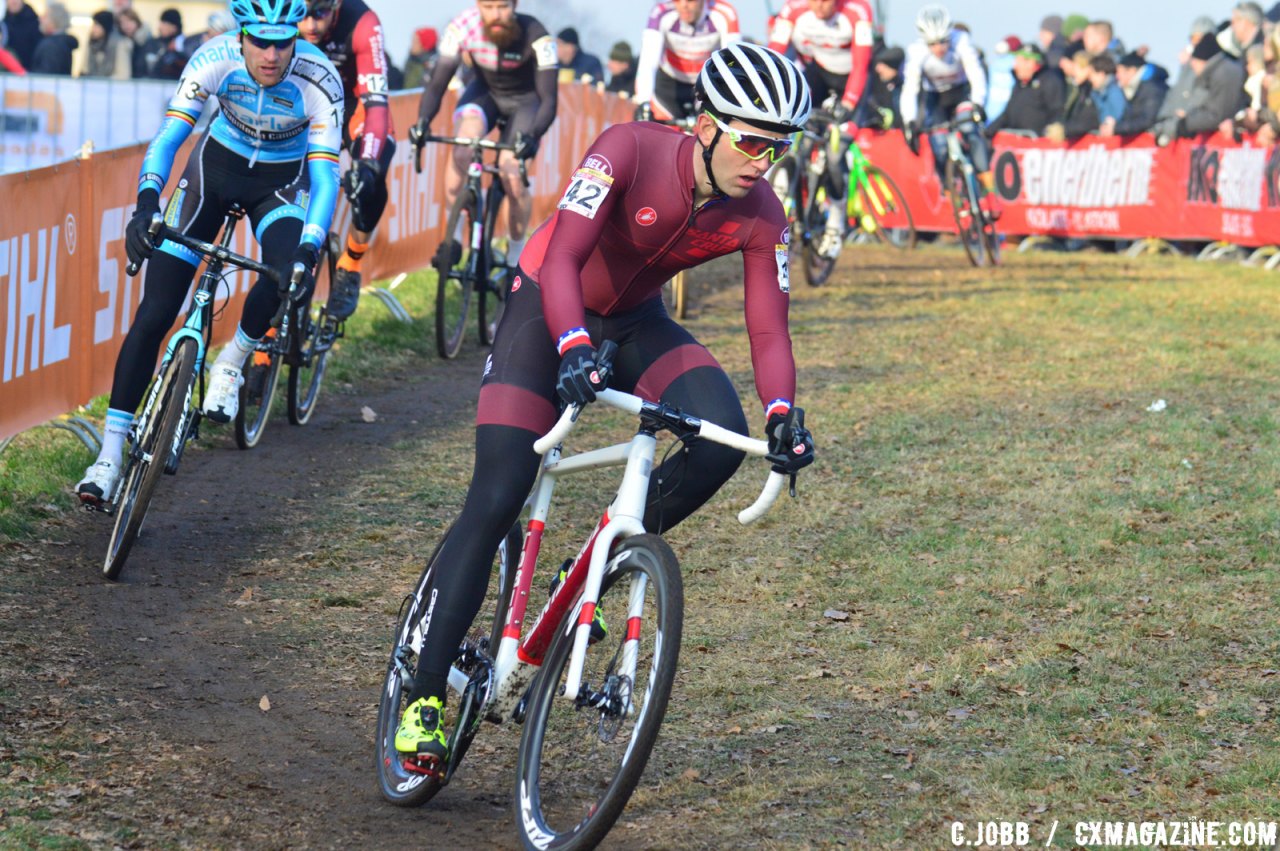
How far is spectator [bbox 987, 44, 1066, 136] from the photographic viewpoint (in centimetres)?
2272

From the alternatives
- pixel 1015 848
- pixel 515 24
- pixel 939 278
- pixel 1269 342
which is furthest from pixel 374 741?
pixel 939 278

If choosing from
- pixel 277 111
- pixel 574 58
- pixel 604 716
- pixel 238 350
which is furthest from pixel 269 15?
pixel 574 58

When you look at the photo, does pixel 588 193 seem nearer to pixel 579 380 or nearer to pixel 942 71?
pixel 579 380

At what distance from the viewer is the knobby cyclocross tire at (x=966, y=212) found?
18950 mm

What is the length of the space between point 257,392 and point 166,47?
51.9ft

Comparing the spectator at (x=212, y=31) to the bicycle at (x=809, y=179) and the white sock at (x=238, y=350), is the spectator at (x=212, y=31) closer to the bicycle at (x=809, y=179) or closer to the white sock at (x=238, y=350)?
the bicycle at (x=809, y=179)

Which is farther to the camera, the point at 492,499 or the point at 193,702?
the point at 193,702

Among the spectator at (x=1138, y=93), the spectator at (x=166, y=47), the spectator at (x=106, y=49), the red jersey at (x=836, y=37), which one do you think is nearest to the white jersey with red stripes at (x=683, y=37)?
the red jersey at (x=836, y=37)

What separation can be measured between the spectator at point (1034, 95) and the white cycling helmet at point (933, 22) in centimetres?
414

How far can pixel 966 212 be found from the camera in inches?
760

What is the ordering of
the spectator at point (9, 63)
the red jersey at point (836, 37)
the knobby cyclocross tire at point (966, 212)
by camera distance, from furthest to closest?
1. the spectator at point (9, 63)
2. the knobby cyclocross tire at point (966, 212)
3. the red jersey at point (836, 37)

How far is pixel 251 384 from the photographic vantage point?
383 inches

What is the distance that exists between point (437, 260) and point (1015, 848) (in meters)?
7.88

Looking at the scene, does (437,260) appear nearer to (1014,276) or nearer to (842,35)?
(842,35)
